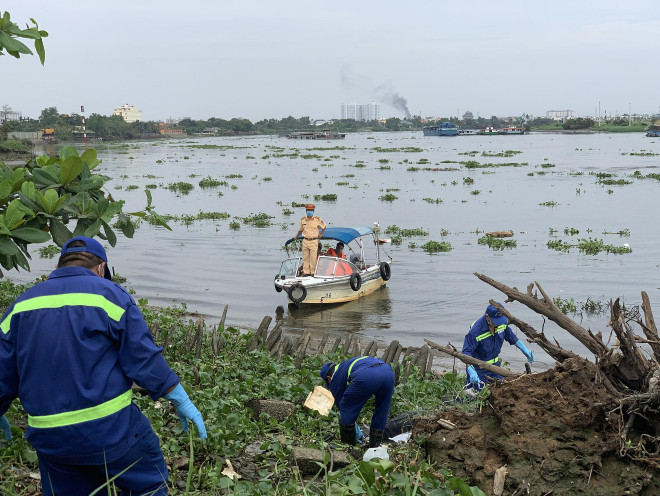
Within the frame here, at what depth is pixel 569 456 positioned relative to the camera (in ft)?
14.4

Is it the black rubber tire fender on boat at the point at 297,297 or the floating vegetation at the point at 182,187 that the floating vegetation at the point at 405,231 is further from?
the floating vegetation at the point at 182,187

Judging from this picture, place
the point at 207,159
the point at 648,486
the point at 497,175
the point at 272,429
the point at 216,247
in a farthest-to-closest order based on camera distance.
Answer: the point at 207,159
the point at 497,175
the point at 216,247
the point at 272,429
the point at 648,486

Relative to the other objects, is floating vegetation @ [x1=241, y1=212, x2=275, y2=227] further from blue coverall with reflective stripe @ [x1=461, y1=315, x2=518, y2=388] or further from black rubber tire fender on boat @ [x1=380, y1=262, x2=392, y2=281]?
blue coverall with reflective stripe @ [x1=461, y1=315, x2=518, y2=388]

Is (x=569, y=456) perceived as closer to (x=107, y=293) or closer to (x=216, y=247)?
(x=107, y=293)

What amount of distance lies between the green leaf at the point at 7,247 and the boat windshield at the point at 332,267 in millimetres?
12774

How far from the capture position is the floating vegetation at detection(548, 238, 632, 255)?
2264cm

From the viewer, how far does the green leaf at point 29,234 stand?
5.11m

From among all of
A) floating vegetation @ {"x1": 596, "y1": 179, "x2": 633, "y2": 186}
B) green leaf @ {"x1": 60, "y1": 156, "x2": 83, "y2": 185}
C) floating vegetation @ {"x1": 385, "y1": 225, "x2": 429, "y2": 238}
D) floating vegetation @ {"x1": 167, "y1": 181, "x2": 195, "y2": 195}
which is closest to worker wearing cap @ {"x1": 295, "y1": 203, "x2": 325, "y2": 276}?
floating vegetation @ {"x1": 385, "y1": 225, "x2": 429, "y2": 238}

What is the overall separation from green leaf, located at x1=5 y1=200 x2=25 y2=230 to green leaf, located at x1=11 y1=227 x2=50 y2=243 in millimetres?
63

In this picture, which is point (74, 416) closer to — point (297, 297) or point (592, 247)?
point (297, 297)

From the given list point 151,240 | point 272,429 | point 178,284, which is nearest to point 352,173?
point 151,240

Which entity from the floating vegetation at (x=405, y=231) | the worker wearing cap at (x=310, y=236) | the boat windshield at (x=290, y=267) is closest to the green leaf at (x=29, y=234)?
the worker wearing cap at (x=310, y=236)

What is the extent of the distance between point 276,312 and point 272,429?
1073 centimetres

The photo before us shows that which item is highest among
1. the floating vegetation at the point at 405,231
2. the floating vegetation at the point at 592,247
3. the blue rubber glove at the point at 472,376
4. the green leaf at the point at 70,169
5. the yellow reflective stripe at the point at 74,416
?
the green leaf at the point at 70,169
